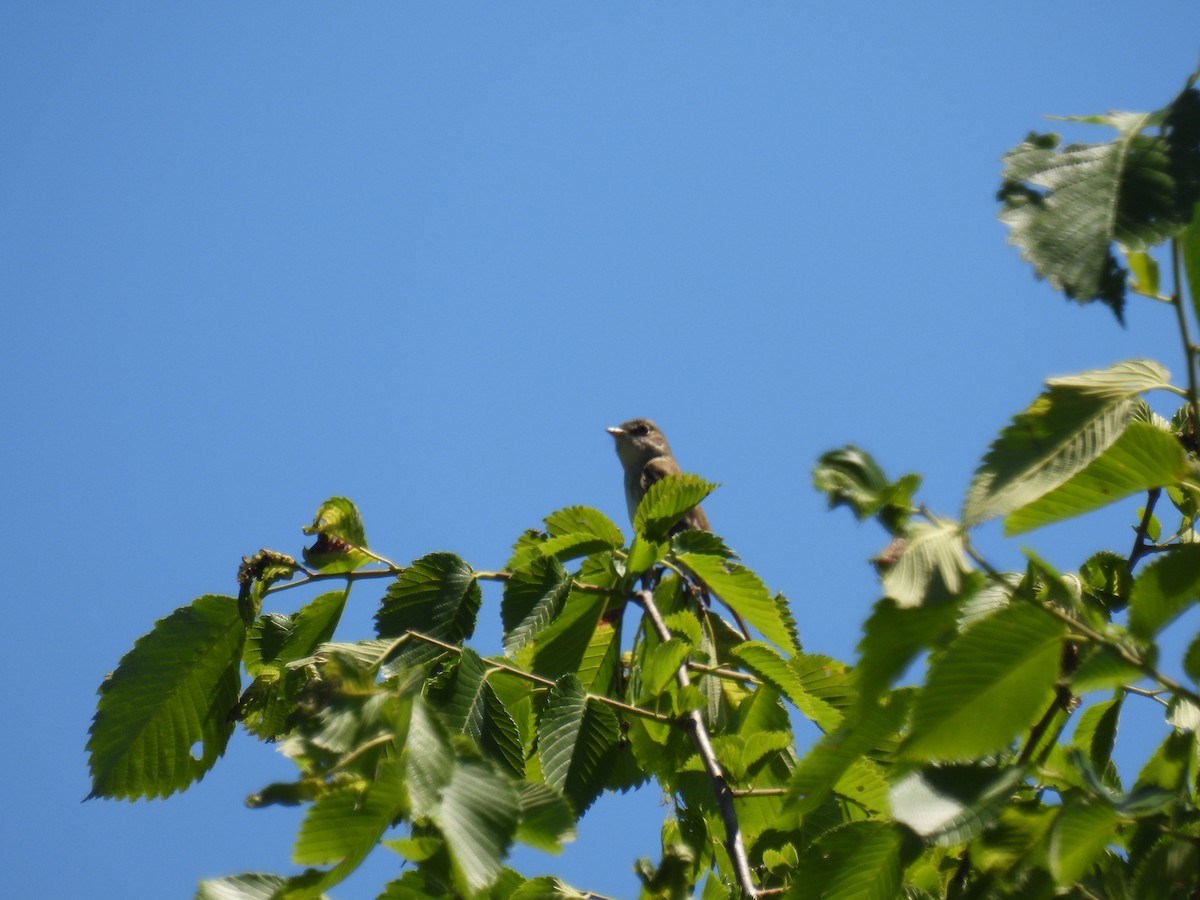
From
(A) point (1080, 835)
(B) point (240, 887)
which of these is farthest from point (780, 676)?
(B) point (240, 887)

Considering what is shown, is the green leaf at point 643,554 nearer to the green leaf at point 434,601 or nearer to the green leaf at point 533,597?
the green leaf at point 533,597

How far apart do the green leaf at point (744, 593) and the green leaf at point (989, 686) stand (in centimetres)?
118

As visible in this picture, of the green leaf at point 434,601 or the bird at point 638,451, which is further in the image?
the bird at point 638,451

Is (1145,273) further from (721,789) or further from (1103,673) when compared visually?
(721,789)

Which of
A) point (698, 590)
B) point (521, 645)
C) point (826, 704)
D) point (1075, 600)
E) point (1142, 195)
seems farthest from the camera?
point (698, 590)

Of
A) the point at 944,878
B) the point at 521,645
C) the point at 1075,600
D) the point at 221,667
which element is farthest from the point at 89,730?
the point at 1075,600

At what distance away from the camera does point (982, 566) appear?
138 cm

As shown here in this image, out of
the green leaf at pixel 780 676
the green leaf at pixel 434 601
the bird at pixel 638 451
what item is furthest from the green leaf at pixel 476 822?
the bird at pixel 638 451

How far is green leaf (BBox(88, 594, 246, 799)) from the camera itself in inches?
96.7

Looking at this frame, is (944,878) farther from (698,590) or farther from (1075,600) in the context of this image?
(1075,600)

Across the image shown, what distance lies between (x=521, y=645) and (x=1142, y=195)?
1385 millimetres

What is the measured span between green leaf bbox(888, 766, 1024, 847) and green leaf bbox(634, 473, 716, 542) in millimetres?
1135

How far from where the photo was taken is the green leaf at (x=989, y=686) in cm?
137

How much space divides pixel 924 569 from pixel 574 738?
1.13 m
